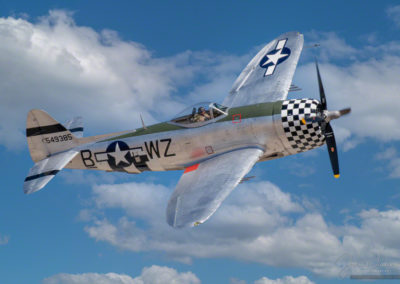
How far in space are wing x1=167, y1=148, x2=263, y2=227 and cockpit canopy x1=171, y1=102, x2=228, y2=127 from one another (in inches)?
50.8

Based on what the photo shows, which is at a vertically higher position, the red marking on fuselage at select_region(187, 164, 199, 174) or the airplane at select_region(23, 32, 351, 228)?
the airplane at select_region(23, 32, 351, 228)

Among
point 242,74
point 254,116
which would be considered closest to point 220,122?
point 254,116

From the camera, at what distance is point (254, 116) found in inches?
502

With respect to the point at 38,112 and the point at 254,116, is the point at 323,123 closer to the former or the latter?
the point at 254,116

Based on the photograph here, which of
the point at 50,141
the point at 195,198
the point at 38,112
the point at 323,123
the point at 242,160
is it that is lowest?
the point at 195,198

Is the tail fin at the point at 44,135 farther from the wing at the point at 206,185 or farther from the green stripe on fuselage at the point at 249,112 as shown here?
the wing at the point at 206,185

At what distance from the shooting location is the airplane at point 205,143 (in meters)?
11.6

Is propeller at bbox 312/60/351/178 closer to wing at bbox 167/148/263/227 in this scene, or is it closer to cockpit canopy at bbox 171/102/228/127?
wing at bbox 167/148/263/227

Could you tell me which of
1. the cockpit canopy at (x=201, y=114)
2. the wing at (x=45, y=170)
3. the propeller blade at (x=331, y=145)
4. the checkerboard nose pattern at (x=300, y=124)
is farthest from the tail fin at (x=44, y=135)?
the propeller blade at (x=331, y=145)

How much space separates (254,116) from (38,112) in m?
8.69

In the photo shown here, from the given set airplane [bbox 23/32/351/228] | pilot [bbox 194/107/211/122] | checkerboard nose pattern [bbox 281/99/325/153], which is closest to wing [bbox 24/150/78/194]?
airplane [bbox 23/32/351/228]

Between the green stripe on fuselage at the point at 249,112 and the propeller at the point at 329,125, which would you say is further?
the green stripe on fuselage at the point at 249,112

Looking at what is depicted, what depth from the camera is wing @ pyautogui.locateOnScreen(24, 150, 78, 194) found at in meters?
14.1

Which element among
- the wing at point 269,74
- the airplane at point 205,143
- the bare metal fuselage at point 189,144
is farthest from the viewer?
the wing at point 269,74
